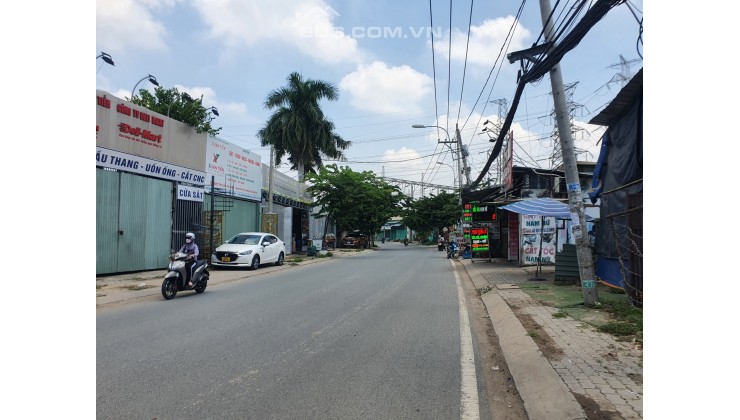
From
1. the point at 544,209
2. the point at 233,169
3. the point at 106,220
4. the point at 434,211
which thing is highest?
the point at 233,169

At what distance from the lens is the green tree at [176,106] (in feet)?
87.9

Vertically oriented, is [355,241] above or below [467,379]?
below

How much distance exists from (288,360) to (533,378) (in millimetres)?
2585

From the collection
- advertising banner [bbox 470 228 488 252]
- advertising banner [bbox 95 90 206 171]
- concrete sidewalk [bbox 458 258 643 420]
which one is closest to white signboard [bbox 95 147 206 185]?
advertising banner [bbox 95 90 206 171]

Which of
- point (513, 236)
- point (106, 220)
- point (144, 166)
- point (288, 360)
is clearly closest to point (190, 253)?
point (106, 220)

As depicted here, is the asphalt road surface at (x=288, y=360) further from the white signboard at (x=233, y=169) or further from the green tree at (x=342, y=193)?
the green tree at (x=342, y=193)

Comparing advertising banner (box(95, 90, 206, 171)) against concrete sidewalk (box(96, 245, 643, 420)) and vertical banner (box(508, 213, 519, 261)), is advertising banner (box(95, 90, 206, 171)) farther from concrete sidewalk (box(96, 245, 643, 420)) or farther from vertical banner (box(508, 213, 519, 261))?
vertical banner (box(508, 213, 519, 261))

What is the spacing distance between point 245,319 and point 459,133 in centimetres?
2270

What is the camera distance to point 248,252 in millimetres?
18109

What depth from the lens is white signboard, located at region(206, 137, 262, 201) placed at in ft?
69.4

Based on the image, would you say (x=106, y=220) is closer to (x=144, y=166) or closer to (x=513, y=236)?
(x=144, y=166)

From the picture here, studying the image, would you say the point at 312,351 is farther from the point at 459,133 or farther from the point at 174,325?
the point at 459,133

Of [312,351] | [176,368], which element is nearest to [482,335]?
[312,351]

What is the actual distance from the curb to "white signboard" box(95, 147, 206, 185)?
1301 centimetres
